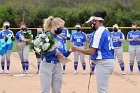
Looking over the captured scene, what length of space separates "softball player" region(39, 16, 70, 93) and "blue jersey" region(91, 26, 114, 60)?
76 cm

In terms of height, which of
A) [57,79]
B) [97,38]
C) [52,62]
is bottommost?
[57,79]

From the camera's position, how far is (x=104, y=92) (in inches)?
320

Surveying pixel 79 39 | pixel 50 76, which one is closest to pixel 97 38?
pixel 50 76

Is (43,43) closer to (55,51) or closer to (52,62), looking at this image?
(55,51)

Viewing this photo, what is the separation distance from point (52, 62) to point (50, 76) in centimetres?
30

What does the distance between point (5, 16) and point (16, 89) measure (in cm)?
3413

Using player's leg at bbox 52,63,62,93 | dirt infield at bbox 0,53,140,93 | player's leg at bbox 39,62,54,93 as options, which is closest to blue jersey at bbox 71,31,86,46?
dirt infield at bbox 0,53,140,93

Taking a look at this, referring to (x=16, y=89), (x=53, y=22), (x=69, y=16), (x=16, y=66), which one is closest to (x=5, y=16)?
(x=69, y=16)

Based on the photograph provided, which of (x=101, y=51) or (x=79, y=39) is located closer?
(x=101, y=51)

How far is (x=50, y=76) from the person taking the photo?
8.58m

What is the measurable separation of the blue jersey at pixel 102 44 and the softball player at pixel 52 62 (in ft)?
2.49

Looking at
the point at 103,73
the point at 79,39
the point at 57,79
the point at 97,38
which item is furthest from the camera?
the point at 79,39

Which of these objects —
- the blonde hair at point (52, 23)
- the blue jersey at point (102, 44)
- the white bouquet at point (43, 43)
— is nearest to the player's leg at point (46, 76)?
the white bouquet at point (43, 43)

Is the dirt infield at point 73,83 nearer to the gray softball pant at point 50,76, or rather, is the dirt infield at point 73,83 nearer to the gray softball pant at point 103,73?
the gray softball pant at point 50,76
